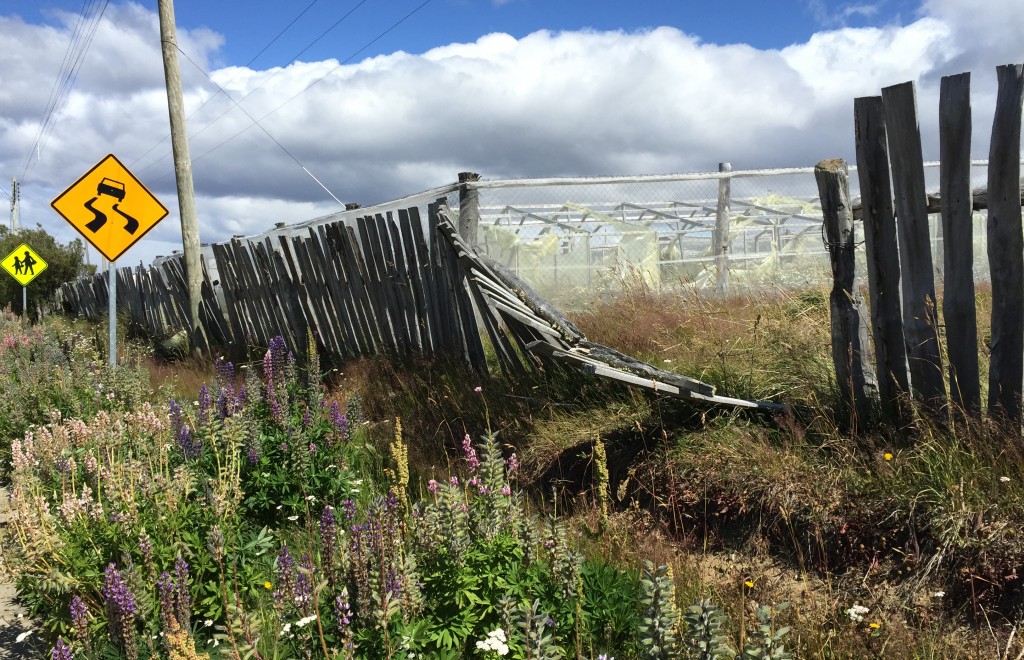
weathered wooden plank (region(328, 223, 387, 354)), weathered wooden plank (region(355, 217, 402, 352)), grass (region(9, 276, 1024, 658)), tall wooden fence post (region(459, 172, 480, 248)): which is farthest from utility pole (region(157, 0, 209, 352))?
grass (region(9, 276, 1024, 658))

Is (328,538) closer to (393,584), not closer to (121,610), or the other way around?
(393,584)

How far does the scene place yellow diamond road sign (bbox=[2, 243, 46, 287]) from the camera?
749 inches

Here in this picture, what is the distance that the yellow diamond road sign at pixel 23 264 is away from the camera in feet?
62.4

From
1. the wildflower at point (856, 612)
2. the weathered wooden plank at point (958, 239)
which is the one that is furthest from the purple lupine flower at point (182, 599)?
the weathered wooden plank at point (958, 239)

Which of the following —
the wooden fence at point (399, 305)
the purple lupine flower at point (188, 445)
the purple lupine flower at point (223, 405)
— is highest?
the wooden fence at point (399, 305)

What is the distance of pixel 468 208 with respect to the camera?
632 cm

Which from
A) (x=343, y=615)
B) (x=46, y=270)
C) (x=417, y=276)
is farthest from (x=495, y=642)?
(x=46, y=270)

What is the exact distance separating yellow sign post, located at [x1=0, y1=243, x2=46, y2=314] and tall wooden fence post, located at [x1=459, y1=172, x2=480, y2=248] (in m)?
16.5

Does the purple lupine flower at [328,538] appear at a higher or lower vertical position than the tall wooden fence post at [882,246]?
lower

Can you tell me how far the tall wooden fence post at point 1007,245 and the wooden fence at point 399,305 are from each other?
1.03m

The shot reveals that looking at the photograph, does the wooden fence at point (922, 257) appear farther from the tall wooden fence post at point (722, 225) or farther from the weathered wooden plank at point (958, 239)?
the tall wooden fence post at point (722, 225)

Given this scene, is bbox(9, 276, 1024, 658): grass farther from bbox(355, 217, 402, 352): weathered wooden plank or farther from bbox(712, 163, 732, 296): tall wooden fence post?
bbox(712, 163, 732, 296): tall wooden fence post

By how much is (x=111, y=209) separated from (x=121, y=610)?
24.6 feet

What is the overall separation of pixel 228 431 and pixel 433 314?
2.75m
